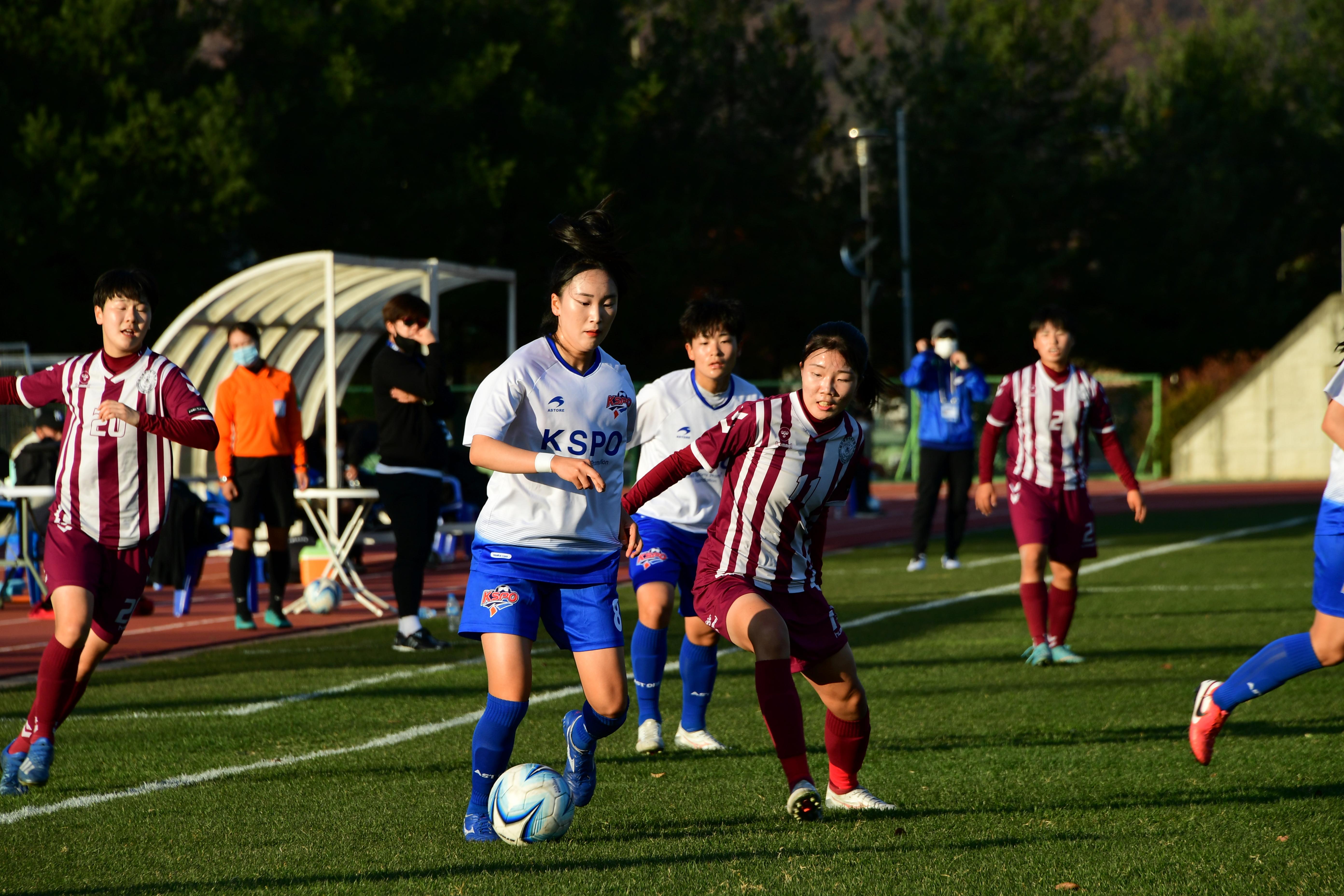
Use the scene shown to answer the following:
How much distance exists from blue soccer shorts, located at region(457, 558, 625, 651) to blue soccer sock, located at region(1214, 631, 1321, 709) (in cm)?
243

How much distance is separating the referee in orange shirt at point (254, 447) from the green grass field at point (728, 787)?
1.21m

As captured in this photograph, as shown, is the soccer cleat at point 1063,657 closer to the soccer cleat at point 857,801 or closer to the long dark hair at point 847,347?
the soccer cleat at point 857,801

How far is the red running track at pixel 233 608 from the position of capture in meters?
10.0

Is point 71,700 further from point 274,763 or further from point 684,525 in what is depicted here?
point 684,525

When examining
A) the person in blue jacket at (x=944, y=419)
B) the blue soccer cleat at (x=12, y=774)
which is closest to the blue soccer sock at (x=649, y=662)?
the blue soccer cleat at (x=12, y=774)

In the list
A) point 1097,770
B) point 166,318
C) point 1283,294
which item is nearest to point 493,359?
point 166,318

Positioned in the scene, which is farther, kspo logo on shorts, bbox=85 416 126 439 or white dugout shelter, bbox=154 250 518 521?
white dugout shelter, bbox=154 250 518 521

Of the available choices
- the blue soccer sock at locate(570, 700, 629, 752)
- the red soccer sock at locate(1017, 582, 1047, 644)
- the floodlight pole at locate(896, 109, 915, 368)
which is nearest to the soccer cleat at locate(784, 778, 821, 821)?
the blue soccer sock at locate(570, 700, 629, 752)

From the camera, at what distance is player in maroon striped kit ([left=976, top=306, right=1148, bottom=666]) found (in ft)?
28.3

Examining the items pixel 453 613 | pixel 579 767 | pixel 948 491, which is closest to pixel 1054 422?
pixel 453 613

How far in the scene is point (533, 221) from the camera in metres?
36.5

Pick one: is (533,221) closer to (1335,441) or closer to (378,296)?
(378,296)

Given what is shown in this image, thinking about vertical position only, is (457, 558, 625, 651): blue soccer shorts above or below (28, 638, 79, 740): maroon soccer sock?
above

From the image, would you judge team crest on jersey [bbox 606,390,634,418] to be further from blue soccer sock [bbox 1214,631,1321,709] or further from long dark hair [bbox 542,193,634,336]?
blue soccer sock [bbox 1214,631,1321,709]
